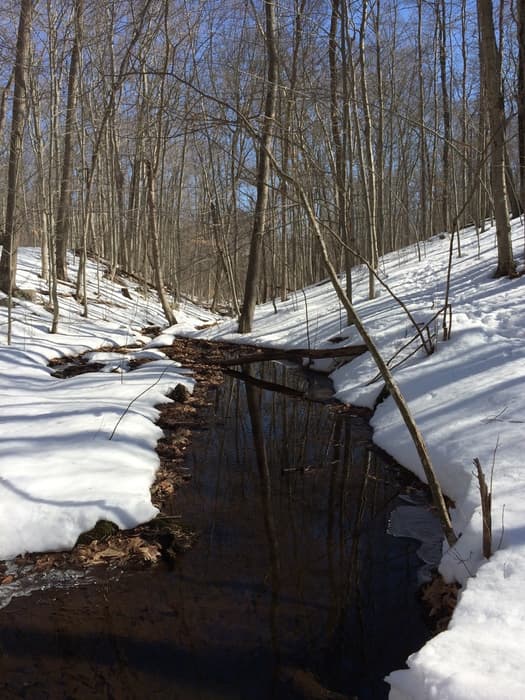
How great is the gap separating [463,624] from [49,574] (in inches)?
98.9

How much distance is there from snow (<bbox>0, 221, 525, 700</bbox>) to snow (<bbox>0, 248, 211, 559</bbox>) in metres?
0.01

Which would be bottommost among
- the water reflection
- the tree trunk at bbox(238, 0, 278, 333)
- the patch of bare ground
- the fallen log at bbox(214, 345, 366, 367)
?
the water reflection

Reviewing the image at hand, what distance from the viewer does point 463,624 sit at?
2.33 meters

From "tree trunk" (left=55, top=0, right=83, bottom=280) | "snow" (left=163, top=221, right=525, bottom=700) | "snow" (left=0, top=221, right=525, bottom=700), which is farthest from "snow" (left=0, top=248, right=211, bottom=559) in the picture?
"tree trunk" (left=55, top=0, right=83, bottom=280)

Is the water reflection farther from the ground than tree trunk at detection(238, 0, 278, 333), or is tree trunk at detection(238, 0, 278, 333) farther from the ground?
tree trunk at detection(238, 0, 278, 333)

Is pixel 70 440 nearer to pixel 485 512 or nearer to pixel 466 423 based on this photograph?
pixel 485 512

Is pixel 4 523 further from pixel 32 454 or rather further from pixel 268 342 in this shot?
pixel 268 342

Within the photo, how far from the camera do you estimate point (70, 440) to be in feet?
15.7

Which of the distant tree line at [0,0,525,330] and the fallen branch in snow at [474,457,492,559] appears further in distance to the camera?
the distant tree line at [0,0,525,330]

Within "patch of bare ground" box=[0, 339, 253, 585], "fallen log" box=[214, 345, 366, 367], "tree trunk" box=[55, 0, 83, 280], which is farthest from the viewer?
"tree trunk" box=[55, 0, 83, 280]

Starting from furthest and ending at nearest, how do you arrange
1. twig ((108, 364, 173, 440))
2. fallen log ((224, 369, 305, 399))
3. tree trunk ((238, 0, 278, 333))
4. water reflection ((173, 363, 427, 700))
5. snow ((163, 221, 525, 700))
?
1. tree trunk ((238, 0, 278, 333))
2. fallen log ((224, 369, 305, 399))
3. twig ((108, 364, 173, 440))
4. water reflection ((173, 363, 427, 700))
5. snow ((163, 221, 525, 700))

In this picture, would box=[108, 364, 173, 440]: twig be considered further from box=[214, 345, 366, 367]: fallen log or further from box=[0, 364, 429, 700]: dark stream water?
box=[214, 345, 366, 367]: fallen log

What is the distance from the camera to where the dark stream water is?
96.2 inches

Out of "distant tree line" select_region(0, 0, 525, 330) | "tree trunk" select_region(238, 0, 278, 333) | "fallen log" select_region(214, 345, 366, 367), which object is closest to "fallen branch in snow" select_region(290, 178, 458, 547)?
"distant tree line" select_region(0, 0, 525, 330)
